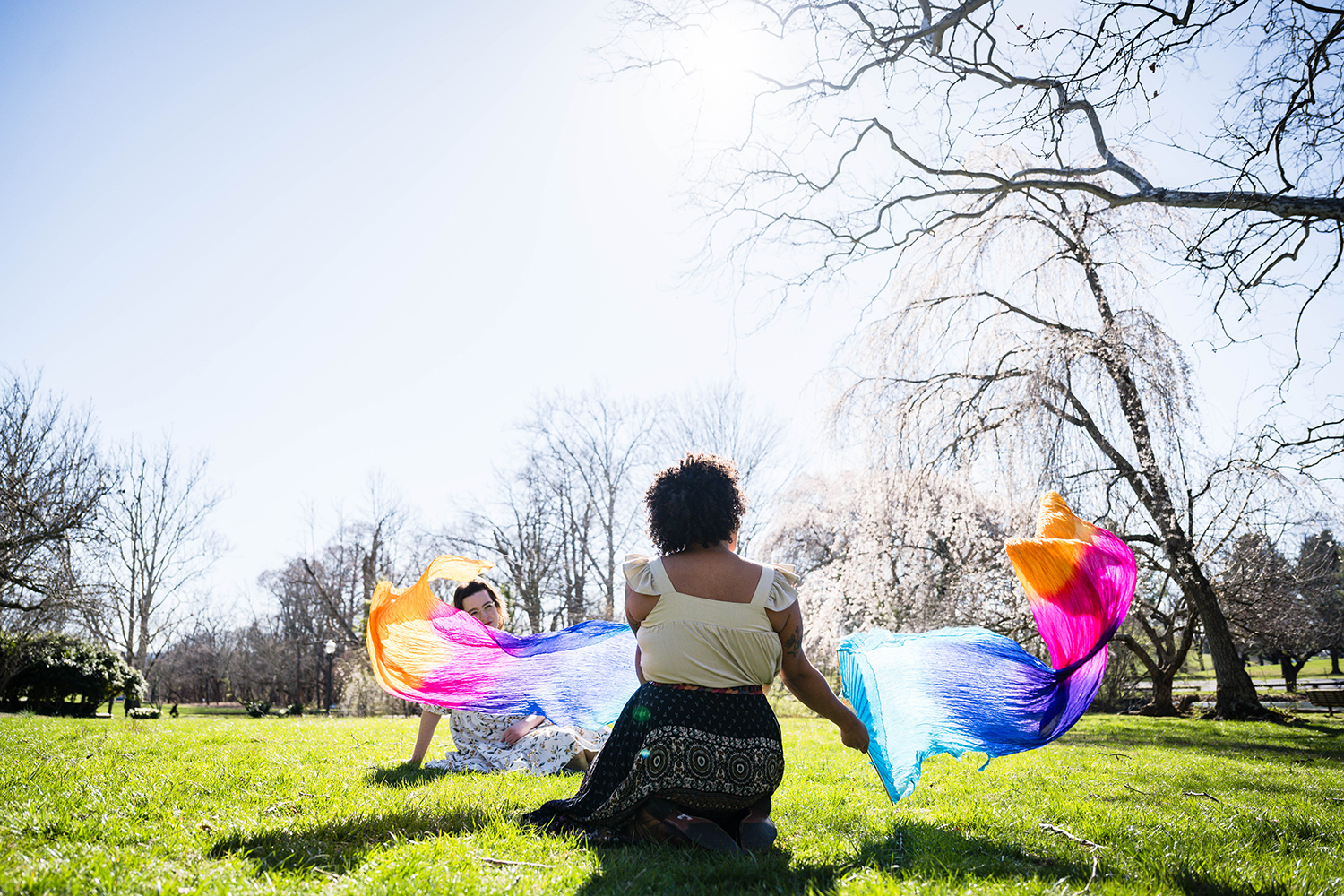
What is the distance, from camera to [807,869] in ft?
9.09

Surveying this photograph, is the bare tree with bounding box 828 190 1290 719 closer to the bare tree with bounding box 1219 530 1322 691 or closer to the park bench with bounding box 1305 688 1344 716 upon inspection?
the bare tree with bounding box 1219 530 1322 691

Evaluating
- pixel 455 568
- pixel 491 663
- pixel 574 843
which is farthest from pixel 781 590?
pixel 455 568

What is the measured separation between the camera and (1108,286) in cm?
995

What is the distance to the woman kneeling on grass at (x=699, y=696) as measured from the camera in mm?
3010

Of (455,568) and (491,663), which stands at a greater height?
(455,568)

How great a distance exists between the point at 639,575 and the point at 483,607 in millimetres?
2861

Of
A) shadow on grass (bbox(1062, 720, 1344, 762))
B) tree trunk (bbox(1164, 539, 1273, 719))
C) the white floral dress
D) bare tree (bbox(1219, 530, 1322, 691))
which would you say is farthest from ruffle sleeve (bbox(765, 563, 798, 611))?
bare tree (bbox(1219, 530, 1322, 691))

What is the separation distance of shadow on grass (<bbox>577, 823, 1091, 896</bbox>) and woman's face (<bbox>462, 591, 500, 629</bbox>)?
295 cm

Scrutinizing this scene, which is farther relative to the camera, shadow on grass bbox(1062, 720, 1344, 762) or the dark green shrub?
the dark green shrub

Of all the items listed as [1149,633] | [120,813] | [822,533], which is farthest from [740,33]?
[822,533]

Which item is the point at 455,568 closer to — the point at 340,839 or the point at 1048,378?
the point at 340,839

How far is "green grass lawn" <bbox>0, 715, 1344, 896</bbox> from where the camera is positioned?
96.8 inches

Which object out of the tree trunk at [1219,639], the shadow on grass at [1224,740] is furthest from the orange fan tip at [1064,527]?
the tree trunk at [1219,639]

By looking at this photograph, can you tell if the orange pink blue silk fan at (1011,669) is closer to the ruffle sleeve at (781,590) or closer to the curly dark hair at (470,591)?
the ruffle sleeve at (781,590)
